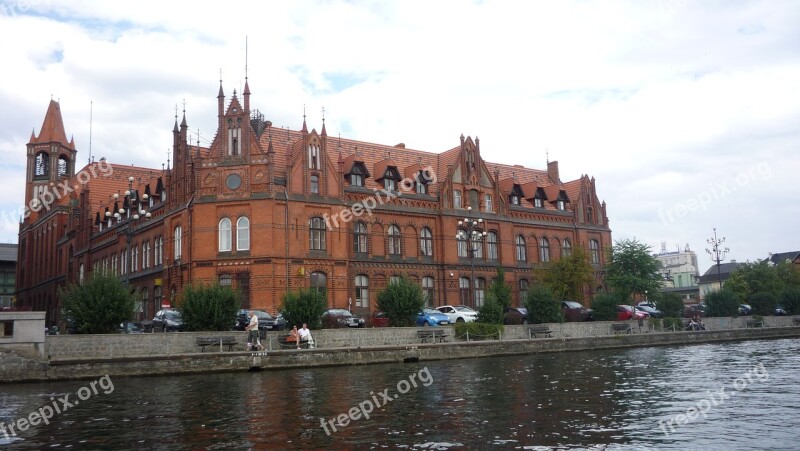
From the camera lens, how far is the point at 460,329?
3806cm

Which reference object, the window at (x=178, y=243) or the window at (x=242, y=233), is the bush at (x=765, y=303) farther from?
the window at (x=178, y=243)

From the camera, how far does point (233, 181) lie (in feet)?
156

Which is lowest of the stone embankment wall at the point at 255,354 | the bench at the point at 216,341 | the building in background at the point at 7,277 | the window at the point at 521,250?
the stone embankment wall at the point at 255,354

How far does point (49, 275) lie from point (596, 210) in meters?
A: 62.2

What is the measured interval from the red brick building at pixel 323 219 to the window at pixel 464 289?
0.10 metres

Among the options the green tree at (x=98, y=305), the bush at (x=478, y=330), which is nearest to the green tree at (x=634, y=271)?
the bush at (x=478, y=330)

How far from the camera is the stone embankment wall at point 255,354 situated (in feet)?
88.7

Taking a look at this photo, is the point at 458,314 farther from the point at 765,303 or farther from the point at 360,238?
the point at 765,303

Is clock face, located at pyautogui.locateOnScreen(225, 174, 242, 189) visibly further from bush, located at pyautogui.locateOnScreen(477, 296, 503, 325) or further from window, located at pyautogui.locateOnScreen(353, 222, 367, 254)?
bush, located at pyautogui.locateOnScreen(477, 296, 503, 325)

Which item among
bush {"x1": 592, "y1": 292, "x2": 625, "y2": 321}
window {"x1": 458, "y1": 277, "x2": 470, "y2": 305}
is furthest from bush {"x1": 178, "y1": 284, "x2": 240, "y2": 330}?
window {"x1": 458, "y1": 277, "x2": 470, "y2": 305}

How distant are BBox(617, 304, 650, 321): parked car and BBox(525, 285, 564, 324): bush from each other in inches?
287

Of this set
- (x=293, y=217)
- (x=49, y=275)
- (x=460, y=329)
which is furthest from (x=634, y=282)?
(x=49, y=275)

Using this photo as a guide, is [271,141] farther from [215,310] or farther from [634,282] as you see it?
[634,282]

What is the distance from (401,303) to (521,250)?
2545 cm
